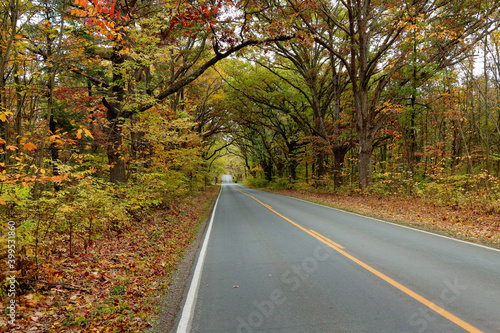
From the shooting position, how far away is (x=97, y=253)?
5723 mm

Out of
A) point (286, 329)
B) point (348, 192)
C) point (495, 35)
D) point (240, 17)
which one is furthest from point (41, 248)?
point (348, 192)

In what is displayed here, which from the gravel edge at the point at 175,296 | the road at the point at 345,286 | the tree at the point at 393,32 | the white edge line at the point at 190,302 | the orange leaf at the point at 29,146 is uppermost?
the tree at the point at 393,32

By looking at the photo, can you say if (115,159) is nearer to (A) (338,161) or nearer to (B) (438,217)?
(B) (438,217)

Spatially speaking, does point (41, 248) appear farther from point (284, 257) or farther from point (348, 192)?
point (348, 192)

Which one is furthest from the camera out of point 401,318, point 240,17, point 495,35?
point 495,35

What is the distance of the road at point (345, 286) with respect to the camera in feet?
10.9

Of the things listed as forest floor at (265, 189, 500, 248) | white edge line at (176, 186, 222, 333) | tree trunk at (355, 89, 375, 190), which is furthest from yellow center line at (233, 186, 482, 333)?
tree trunk at (355, 89, 375, 190)

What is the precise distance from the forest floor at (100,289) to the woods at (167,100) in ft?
0.17

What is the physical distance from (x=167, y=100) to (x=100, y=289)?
13.6 meters

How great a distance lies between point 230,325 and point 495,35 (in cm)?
1571

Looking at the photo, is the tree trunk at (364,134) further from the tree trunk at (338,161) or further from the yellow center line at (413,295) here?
the yellow center line at (413,295)

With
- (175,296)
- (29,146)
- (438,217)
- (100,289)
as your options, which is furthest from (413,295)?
(438,217)

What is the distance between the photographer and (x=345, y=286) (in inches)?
172

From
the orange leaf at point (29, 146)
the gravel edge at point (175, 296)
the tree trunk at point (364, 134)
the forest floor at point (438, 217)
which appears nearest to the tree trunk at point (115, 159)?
the gravel edge at point (175, 296)
